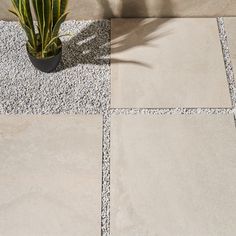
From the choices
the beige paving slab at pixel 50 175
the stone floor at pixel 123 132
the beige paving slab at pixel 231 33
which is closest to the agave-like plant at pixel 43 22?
the stone floor at pixel 123 132

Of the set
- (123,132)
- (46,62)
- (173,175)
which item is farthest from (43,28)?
(173,175)

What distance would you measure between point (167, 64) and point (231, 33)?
1.07ft

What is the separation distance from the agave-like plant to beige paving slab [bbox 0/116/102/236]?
26 cm

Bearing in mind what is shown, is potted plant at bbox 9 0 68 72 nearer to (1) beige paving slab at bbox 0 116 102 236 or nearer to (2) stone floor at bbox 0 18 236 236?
(2) stone floor at bbox 0 18 236 236

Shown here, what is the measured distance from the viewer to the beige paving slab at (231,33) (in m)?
1.74

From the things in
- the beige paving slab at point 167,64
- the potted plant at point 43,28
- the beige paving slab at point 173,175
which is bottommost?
the beige paving slab at point 173,175

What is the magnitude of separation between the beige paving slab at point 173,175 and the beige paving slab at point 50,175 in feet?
0.27

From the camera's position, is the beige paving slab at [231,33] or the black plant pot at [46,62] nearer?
the black plant pot at [46,62]

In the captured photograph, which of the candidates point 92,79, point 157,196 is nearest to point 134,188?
point 157,196

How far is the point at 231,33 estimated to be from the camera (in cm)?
180

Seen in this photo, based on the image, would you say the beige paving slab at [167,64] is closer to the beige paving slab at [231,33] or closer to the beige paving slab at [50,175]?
the beige paving slab at [231,33]

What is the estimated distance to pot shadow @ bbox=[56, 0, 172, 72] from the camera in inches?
67.6

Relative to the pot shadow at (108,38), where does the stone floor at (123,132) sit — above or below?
below

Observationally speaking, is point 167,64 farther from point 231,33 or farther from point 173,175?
point 173,175
